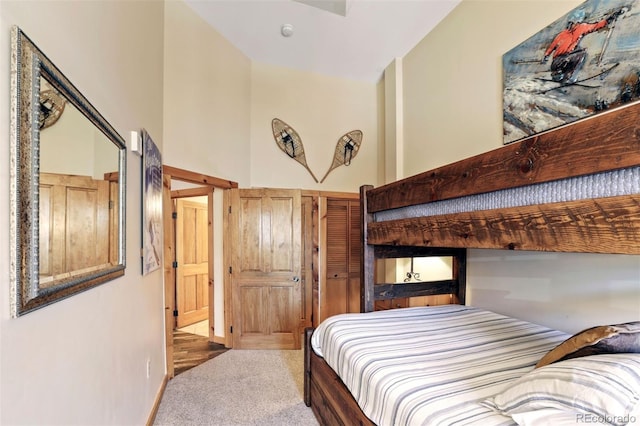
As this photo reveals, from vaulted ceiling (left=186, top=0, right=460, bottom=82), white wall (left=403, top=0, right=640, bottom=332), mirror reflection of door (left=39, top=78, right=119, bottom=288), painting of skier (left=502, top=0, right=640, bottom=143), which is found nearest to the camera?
mirror reflection of door (left=39, top=78, right=119, bottom=288)

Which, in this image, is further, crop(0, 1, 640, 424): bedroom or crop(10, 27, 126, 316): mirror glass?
crop(0, 1, 640, 424): bedroom

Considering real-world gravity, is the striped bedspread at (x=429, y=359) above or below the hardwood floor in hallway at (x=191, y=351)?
above

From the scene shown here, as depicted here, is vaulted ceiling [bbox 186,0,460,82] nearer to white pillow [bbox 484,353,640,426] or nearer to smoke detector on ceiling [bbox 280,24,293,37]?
smoke detector on ceiling [bbox 280,24,293,37]

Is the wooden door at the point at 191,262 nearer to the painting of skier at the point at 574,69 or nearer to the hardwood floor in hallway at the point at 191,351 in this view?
the hardwood floor in hallway at the point at 191,351

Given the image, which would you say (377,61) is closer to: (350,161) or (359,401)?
(350,161)

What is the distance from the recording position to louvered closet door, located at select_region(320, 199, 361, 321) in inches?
149

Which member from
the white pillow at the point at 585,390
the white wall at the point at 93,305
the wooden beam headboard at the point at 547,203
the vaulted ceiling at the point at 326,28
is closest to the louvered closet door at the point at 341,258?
the vaulted ceiling at the point at 326,28

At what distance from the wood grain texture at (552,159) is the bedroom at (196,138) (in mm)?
1068

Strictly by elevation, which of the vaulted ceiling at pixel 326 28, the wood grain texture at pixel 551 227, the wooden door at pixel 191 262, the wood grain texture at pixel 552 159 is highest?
the vaulted ceiling at pixel 326 28

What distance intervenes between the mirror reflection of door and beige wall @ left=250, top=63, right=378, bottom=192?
7.98 ft

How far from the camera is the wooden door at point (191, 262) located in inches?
167

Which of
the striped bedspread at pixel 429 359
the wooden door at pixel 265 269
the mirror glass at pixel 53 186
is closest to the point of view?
the mirror glass at pixel 53 186

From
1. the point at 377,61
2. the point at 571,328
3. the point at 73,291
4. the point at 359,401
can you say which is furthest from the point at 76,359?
the point at 377,61

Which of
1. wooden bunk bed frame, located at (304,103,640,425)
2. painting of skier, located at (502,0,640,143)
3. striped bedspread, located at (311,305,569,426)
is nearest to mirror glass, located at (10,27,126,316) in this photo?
striped bedspread, located at (311,305,569,426)
